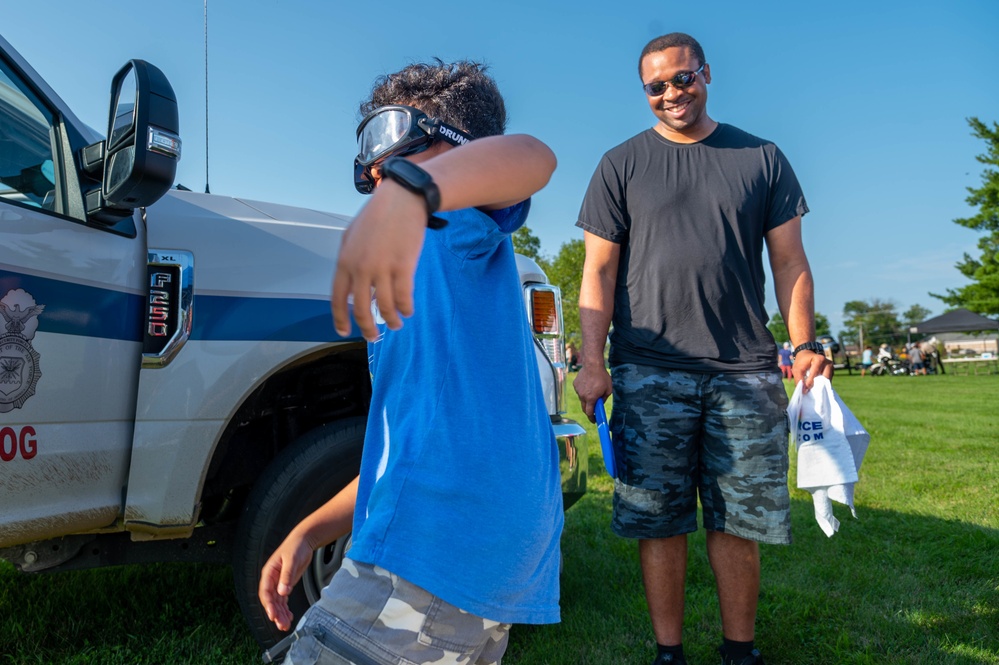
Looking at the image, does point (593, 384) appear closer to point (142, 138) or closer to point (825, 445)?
point (825, 445)

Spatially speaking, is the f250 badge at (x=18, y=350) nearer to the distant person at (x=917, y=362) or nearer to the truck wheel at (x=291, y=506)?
the truck wheel at (x=291, y=506)

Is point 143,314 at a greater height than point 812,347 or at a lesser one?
greater

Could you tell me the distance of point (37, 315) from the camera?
213 cm

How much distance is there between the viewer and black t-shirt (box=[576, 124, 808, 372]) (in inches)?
104

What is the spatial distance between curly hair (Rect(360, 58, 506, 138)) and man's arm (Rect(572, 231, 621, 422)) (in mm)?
1336

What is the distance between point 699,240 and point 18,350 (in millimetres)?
2058

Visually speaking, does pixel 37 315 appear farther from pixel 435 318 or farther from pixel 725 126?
pixel 725 126

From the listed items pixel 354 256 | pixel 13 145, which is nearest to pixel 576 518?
pixel 13 145

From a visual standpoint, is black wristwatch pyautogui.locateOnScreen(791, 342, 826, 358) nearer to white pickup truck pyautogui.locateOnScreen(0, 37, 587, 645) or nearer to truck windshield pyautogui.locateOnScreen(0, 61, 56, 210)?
white pickup truck pyautogui.locateOnScreen(0, 37, 587, 645)

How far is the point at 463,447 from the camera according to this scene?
116 cm

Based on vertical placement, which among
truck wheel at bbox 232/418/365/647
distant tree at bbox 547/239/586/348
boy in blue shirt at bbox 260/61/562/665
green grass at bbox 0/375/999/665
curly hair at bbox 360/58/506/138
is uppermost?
distant tree at bbox 547/239/586/348

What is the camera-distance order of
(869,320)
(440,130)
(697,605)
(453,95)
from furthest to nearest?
(869,320) → (697,605) → (453,95) → (440,130)

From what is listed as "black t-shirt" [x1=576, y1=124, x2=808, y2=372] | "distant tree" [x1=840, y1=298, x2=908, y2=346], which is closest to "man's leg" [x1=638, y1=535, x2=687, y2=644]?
"black t-shirt" [x1=576, y1=124, x2=808, y2=372]

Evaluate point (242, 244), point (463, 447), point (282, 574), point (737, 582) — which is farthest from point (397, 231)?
point (737, 582)
